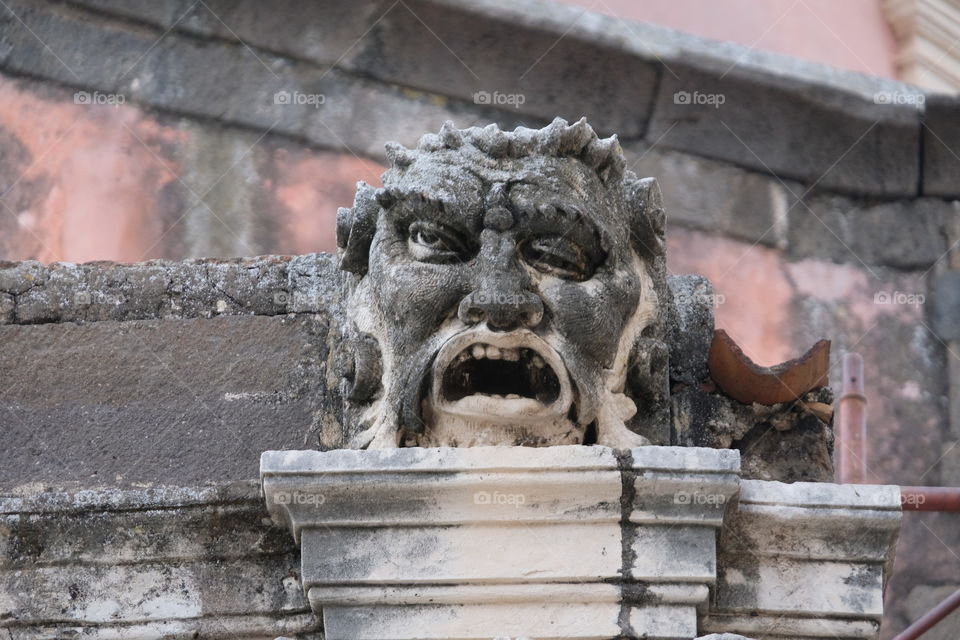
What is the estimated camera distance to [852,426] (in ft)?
28.3

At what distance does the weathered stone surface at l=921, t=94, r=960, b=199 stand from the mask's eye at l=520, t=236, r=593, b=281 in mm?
5320

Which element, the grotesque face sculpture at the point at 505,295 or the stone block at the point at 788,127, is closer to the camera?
the grotesque face sculpture at the point at 505,295

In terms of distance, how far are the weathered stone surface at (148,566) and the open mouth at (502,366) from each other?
52 centimetres

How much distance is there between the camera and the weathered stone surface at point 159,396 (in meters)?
5.60

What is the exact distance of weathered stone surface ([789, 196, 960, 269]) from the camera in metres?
10.2

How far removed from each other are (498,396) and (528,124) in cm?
512

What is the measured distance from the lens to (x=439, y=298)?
5.22 metres

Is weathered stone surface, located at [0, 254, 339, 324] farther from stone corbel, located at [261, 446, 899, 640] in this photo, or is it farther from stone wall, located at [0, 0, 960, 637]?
stone wall, located at [0, 0, 960, 637]

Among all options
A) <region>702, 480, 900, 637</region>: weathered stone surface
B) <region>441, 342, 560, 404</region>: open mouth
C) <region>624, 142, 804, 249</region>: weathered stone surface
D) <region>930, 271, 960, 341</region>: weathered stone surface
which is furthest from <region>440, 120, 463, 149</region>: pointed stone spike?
<region>930, 271, 960, 341</region>: weathered stone surface

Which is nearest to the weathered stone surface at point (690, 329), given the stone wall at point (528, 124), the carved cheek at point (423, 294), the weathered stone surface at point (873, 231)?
the carved cheek at point (423, 294)

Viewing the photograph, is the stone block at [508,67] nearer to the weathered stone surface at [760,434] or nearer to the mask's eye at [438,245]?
the weathered stone surface at [760,434]

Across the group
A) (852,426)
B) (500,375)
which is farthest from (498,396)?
(852,426)

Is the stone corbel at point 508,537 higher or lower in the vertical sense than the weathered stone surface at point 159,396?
lower

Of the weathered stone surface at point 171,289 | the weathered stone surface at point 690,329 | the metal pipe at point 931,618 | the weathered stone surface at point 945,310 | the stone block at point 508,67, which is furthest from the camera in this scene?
the weathered stone surface at point 945,310
